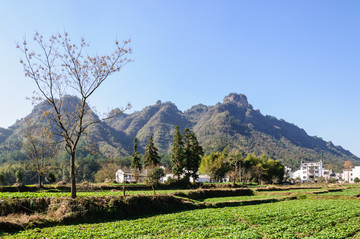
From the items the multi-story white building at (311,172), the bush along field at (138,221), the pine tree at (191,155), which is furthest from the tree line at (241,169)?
the bush along field at (138,221)

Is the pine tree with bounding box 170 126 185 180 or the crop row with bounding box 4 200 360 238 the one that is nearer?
the crop row with bounding box 4 200 360 238

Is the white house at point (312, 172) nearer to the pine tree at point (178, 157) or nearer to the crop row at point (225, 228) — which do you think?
the pine tree at point (178, 157)

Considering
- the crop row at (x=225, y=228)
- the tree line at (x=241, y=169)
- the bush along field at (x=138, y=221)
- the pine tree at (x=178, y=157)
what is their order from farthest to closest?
the tree line at (x=241, y=169) < the pine tree at (x=178, y=157) < the bush along field at (x=138, y=221) < the crop row at (x=225, y=228)

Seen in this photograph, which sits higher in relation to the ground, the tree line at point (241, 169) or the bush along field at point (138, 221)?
the bush along field at point (138, 221)

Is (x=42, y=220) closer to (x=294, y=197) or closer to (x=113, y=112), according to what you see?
(x=113, y=112)

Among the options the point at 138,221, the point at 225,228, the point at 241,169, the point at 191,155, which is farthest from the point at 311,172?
the point at 138,221

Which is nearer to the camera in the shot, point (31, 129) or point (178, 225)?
point (178, 225)

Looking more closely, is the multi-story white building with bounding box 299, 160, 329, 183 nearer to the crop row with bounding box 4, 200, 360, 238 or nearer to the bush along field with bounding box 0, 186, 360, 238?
the bush along field with bounding box 0, 186, 360, 238

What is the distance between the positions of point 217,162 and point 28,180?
70.4 metres

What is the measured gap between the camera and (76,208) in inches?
735

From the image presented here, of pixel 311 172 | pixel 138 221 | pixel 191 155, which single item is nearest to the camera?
pixel 138 221

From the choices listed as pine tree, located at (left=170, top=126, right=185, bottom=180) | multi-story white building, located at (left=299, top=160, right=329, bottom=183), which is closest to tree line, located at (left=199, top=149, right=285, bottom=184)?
pine tree, located at (left=170, top=126, right=185, bottom=180)

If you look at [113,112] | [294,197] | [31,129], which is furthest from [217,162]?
[113,112]

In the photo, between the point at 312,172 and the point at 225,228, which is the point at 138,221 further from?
the point at 312,172
